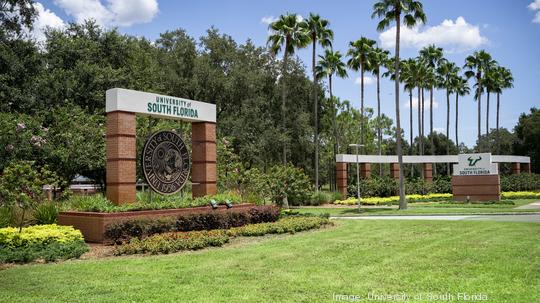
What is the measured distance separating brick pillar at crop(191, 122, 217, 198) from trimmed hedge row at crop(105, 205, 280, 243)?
220 cm

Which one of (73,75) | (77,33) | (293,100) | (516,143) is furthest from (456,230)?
(516,143)

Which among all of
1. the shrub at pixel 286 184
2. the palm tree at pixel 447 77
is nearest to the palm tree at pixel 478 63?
the palm tree at pixel 447 77

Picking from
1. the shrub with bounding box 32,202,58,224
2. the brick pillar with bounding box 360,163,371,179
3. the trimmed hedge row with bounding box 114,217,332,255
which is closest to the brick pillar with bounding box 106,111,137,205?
the shrub with bounding box 32,202,58,224

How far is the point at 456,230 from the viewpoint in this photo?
15383mm

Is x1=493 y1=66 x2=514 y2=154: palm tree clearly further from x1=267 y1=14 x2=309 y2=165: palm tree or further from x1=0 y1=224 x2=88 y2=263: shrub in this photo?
x1=0 y1=224 x2=88 y2=263: shrub

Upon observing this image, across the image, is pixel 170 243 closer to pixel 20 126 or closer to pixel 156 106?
pixel 156 106

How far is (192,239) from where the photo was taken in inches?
518

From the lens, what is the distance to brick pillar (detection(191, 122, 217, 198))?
64.4 ft

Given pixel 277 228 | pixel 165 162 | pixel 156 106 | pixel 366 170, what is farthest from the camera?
pixel 366 170

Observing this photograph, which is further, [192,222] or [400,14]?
[400,14]

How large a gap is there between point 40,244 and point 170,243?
3.18m

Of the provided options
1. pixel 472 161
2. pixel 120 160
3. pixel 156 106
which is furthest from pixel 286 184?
pixel 120 160

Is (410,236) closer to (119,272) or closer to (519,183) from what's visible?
(119,272)

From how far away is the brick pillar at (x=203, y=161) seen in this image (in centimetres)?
1962
